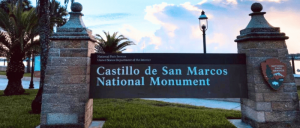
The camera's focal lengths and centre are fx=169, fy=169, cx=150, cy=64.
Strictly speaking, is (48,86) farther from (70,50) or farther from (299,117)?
(299,117)

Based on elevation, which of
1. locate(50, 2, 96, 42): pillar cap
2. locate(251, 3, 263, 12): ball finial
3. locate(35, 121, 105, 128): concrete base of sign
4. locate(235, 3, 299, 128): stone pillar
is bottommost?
locate(35, 121, 105, 128): concrete base of sign

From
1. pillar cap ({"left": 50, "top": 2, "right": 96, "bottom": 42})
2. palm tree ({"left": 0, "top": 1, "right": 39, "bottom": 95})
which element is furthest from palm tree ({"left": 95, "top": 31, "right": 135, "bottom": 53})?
pillar cap ({"left": 50, "top": 2, "right": 96, "bottom": 42})

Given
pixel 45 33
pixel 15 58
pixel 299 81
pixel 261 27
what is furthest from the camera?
pixel 299 81

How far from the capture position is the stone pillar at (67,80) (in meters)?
3.83

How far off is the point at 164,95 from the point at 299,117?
10.2ft

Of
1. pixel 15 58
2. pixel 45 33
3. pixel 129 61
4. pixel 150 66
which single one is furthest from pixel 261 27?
pixel 15 58

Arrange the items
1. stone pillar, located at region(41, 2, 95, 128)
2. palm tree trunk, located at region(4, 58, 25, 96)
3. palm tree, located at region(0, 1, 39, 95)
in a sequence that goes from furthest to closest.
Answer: palm tree trunk, located at region(4, 58, 25, 96) < palm tree, located at region(0, 1, 39, 95) < stone pillar, located at region(41, 2, 95, 128)

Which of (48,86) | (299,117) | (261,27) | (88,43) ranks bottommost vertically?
(299,117)

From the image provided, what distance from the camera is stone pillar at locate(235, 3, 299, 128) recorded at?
3.87 m

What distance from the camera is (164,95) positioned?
4.21m

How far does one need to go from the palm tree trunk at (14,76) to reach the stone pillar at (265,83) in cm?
1226

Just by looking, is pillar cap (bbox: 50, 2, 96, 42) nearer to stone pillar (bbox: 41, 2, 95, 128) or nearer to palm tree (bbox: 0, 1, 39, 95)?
stone pillar (bbox: 41, 2, 95, 128)

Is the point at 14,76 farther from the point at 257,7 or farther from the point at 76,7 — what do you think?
the point at 257,7

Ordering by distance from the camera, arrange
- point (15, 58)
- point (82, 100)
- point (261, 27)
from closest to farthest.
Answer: point (82, 100) → point (261, 27) → point (15, 58)
